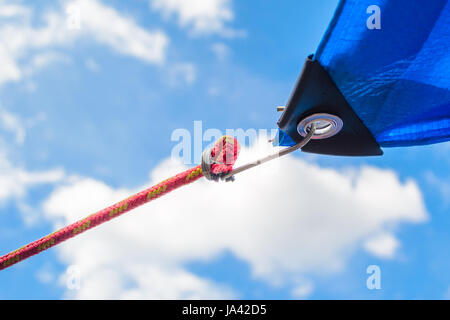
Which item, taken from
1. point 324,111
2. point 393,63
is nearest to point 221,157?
point 324,111

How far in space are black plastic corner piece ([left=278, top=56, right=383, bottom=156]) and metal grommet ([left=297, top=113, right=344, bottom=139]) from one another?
0.04 m

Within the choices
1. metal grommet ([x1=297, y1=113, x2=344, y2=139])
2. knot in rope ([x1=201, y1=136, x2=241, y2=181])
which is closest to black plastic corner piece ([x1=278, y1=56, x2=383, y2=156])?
metal grommet ([x1=297, y1=113, x2=344, y2=139])

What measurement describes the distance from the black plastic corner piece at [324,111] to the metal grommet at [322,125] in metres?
0.04

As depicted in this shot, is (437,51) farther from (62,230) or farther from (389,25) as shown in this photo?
(62,230)

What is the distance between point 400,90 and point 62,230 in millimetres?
4176

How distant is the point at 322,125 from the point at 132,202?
226 centimetres

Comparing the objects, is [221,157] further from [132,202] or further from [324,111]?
[132,202]

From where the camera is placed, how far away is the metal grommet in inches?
143

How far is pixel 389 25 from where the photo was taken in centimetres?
319

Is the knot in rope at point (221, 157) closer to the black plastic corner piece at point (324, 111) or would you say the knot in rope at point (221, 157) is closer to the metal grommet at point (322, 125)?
the black plastic corner piece at point (324, 111)

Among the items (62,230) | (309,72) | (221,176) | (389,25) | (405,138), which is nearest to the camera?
(389,25)

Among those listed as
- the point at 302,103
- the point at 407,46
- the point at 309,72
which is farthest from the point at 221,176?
the point at 407,46

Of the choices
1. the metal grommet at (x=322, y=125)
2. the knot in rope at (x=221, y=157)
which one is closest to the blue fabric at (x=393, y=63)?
the metal grommet at (x=322, y=125)

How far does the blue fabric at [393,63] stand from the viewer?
3.17 meters
